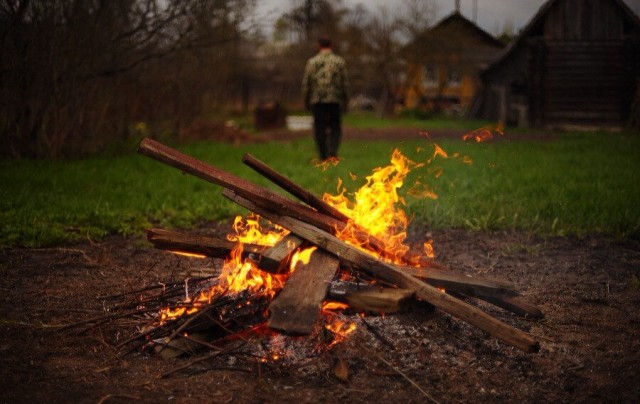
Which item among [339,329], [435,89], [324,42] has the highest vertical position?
[435,89]

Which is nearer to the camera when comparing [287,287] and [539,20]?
→ [287,287]

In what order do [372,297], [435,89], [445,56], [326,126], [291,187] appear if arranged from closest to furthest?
[372,297], [291,187], [326,126], [445,56], [435,89]

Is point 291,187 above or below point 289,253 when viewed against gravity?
above

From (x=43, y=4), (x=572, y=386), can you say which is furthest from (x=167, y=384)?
(x=43, y=4)

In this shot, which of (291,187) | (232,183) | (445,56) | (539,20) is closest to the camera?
(232,183)

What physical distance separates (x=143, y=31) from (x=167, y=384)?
10.3 meters

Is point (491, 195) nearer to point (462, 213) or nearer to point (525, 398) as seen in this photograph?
point (462, 213)

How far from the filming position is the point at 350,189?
8.88 meters

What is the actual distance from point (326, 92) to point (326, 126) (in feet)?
2.47

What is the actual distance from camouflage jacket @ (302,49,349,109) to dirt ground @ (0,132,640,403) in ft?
24.2

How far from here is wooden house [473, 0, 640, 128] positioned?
2109cm

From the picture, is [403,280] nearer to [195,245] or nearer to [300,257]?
[300,257]

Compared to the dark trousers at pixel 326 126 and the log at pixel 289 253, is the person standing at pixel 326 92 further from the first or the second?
the log at pixel 289 253

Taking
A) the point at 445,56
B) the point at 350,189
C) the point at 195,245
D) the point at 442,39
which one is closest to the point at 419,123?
the point at 442,39
